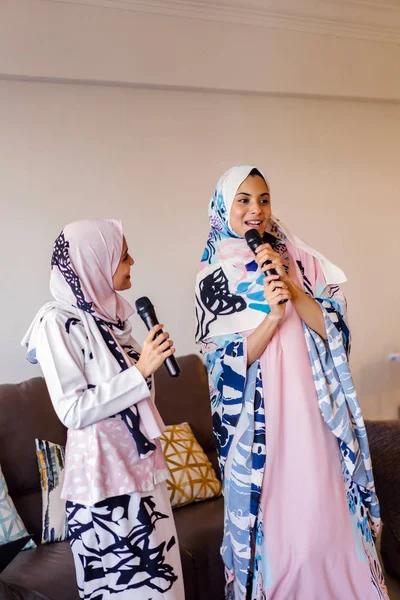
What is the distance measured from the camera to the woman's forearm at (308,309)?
1.92 metres

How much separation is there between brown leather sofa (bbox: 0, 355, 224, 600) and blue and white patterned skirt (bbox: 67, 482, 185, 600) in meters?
0.49

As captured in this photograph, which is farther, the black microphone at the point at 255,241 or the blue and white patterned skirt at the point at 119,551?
the black microphone at the point at 255,241

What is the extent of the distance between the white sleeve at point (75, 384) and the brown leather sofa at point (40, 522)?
0.75 m

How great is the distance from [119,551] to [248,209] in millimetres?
1064

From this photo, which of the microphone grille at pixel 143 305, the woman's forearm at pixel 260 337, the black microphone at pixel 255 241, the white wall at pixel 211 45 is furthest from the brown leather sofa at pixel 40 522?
the white wall at pixel 211 45

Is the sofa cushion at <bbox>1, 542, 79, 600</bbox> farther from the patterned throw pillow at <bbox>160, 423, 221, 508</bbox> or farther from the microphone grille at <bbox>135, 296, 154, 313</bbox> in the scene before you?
the microphone grille at <bbox>135, 296, 154, 313</bbox>

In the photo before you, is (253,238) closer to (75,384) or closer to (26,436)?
(75,384)

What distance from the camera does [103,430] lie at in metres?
1.66

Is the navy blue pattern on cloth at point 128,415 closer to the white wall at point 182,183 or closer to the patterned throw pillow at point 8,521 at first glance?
the patterned throw pillow at point 8,521

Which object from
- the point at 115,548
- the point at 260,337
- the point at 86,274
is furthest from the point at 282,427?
the point at 86,274

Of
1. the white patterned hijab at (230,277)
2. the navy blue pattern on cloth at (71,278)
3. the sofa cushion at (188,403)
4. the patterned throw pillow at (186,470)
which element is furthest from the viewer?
the sofa cushion at (188,403)

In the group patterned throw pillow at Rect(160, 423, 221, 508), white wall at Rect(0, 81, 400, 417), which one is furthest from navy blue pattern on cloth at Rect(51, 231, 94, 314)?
white wall at Rect(0, 81, 400, 417)

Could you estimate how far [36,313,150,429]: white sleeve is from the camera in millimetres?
1601

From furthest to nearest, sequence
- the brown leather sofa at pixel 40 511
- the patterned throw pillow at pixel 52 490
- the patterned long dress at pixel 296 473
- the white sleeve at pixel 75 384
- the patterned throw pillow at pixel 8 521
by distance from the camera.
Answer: the patterned throw pillow at pixel 52 490, the patterned throw pillow at pixel 8 521, the brown leather sofa at pixel 40 511, the patterned long dress at pixel 296 473, the white sleeve at pixel 75 384
